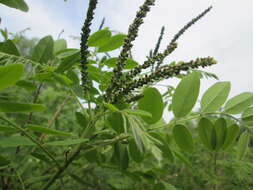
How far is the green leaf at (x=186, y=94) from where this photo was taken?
0.85 m

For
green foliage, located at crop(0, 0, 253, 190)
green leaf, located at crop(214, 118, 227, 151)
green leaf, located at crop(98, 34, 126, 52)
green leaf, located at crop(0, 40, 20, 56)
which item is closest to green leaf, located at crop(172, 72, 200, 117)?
green foliage, located at crop(0, 0, 253, 190)

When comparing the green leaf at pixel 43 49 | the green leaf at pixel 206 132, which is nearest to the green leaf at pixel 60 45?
the green leaf at pixel 43 49

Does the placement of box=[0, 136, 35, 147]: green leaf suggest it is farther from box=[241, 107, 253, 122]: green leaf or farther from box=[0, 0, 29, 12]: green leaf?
box=[241, 107, 253, 122]: green leaf

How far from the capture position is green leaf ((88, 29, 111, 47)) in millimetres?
987

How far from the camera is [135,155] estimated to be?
0.99 meters

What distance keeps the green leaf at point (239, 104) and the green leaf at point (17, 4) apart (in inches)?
36.6

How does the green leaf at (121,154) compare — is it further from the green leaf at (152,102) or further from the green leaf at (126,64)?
the green leaf at (126,64)

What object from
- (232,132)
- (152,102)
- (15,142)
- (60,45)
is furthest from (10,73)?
(232,132)

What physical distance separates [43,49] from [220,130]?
83 cm

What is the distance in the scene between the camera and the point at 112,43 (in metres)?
1.04

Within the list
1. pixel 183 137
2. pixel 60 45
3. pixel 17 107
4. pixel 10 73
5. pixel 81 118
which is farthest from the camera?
pixel 60 45

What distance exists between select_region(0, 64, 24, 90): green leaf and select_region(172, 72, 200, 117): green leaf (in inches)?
22.0

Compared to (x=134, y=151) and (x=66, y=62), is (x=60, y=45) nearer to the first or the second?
(x=66, y=62)

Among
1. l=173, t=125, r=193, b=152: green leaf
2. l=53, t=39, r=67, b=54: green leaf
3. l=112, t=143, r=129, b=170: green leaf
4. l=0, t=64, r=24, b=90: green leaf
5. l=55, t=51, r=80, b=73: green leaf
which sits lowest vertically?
l=112, t=143, r=129, b=170: green leaf
